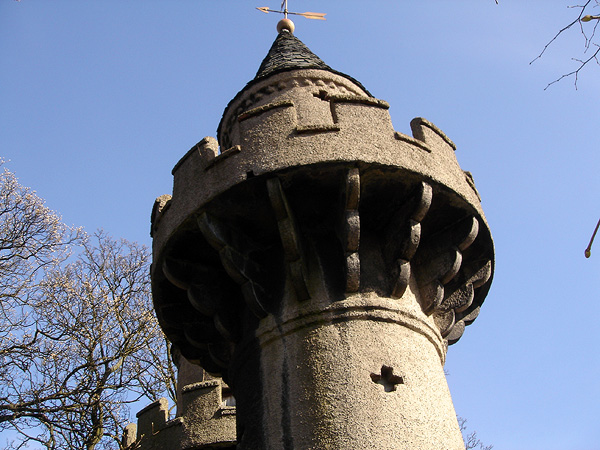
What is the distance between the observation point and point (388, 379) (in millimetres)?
5316

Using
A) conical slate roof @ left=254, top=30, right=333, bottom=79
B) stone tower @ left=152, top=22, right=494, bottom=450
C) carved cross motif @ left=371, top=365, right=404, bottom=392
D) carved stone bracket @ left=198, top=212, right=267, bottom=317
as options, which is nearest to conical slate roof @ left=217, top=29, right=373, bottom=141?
conical slate roof @ left=254, top=30, right=333, bottom=79

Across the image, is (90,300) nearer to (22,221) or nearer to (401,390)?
(22,221)

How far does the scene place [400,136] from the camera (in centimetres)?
602

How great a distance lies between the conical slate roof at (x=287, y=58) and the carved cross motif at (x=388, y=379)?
3.73 metres

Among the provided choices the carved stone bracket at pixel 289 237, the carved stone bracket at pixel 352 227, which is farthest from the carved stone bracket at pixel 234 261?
the carved stone bracket at pixel 352 227

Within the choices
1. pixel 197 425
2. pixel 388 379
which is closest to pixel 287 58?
pixel 388 379

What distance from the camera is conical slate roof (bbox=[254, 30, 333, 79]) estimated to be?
308 inches

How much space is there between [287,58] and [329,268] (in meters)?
3.40

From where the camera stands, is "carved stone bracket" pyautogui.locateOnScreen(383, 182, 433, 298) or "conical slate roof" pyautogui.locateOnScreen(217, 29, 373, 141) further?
"conical slate roof" pyautogui.locateOnScreen(217, 29, 373, 141)

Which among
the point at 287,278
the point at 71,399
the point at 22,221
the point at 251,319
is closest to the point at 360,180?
the point at 287,278

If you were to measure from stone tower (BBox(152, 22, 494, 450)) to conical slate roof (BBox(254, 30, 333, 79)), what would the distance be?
128 cm

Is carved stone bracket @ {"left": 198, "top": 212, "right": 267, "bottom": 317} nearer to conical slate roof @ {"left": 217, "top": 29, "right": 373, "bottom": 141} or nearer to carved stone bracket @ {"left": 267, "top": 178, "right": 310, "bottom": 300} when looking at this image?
carved stone bracket @ {"left": 267, "top": 178, "right": 310, "bottom": 300}

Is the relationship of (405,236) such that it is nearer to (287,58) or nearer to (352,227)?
(352,227)

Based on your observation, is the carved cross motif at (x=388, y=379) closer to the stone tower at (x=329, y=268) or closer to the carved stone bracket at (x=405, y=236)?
the stone tower at (x=329, y=268)
